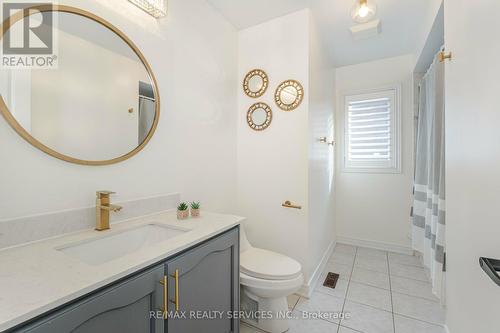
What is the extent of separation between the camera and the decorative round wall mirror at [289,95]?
6.41 ft

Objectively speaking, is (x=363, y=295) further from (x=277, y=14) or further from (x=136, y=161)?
(x=277, y=14)

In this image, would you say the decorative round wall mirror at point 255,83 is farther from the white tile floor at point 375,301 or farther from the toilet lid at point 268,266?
the white tile floor at point 375,301

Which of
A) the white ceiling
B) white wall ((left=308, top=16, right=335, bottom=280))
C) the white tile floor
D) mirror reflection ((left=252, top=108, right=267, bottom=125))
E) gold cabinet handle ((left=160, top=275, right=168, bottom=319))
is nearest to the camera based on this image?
gold cabinet handle ((left=160, top=275, right=168, bottom=319))

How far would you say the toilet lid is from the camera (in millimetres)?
1446

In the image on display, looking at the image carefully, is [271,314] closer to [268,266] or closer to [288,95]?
[268,266]

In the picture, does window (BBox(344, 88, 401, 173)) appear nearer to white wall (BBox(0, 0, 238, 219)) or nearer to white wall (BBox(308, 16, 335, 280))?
white wall (BBox(308, 16, 335, 280))

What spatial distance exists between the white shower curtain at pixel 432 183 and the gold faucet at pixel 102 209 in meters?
2.14

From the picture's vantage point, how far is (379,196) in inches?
116

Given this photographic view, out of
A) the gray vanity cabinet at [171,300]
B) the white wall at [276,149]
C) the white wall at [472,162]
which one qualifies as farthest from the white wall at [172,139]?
the white wall at [472,162]

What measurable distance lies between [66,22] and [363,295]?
278cm

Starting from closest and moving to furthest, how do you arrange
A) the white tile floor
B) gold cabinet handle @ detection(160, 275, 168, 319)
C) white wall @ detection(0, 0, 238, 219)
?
gold cabinet handle @ detection(160, 275, 168, 319), white wall @ detection(0, 0, 238, 219), the white tile floor

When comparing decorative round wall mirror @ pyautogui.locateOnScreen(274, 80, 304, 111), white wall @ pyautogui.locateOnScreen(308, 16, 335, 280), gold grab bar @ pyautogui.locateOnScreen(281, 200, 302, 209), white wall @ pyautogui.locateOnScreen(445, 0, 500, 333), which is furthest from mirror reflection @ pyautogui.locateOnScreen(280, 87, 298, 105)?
white wall @ pyautogui.locateOnScreen(445, 0, 500, 333)

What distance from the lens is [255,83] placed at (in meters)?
2.19

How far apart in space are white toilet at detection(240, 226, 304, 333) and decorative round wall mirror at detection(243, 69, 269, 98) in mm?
1504
